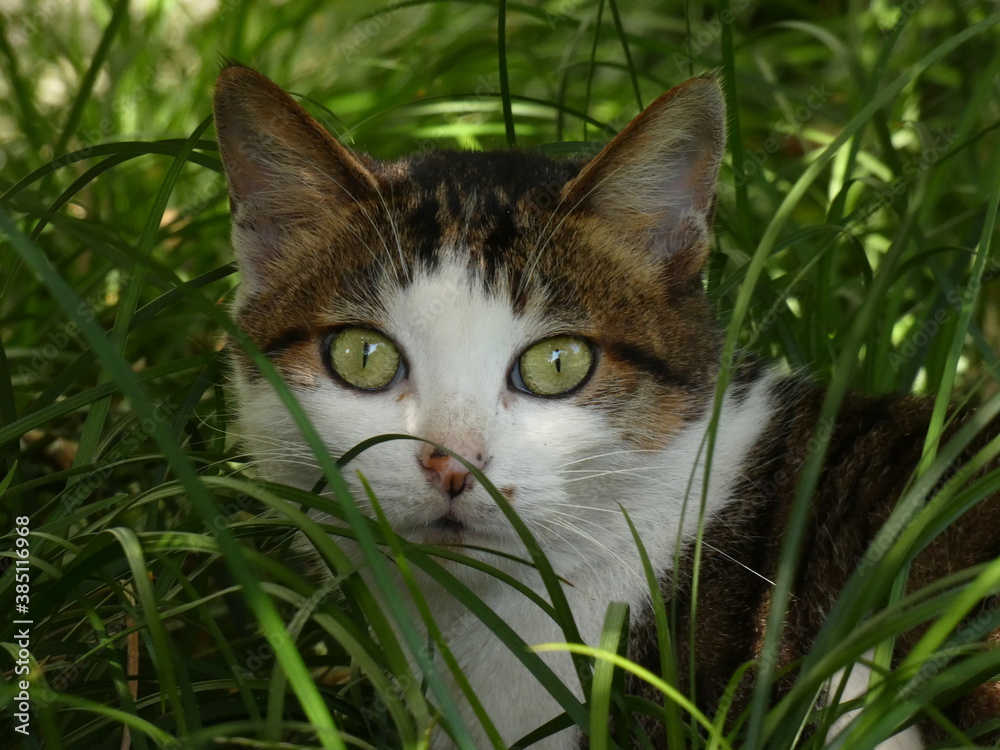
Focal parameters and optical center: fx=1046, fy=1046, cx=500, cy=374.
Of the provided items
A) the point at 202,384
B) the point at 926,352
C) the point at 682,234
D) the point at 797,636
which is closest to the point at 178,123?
the point at 202,384

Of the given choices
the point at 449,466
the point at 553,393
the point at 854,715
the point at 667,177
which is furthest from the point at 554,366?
the point at 854,715

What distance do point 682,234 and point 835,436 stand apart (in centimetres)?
52

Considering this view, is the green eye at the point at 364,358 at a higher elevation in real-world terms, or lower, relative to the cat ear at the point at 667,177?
lower

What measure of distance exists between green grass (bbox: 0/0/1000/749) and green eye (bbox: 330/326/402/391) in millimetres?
283

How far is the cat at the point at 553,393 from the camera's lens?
1.82 m

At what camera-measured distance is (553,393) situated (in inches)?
75.8

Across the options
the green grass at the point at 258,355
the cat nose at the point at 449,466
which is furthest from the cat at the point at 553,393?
the green grass at the point at 258,355

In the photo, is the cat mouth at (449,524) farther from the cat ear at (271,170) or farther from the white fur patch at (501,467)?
the cat ear at (271,170)

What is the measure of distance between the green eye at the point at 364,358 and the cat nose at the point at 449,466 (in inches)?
9.3

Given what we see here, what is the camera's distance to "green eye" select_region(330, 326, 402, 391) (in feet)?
6.29

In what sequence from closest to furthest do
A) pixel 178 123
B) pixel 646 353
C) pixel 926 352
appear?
pixel 646 353 → pixel 926 352 → pixel 178 123

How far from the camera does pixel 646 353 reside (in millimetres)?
2035

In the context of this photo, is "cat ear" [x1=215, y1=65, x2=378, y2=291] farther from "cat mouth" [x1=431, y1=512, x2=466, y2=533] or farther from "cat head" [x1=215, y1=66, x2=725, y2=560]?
"cat mouth" [x1=431, y1=512, x2=466, y2=533]

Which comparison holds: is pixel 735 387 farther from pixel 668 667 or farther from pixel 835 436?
pixel 668 667
